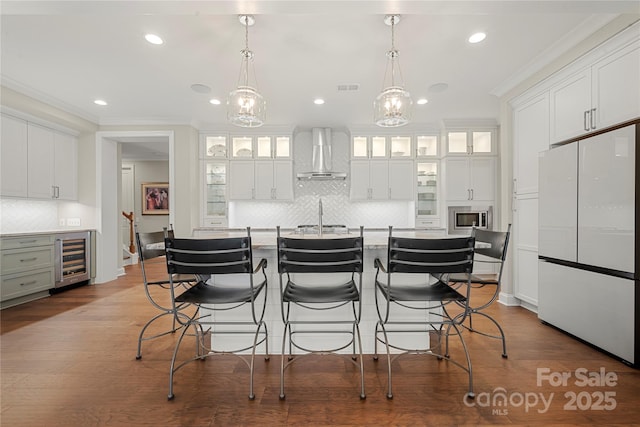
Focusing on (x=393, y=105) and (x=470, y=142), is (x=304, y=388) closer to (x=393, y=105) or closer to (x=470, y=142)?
(x=393, y=105)

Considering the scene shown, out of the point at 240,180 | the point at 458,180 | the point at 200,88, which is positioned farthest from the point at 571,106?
the point at 240,180

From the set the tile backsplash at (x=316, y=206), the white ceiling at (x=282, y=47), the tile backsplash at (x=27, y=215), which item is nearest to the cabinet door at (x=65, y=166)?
the tile backsplash at (x=27, y=215)

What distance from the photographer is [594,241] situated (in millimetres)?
2191

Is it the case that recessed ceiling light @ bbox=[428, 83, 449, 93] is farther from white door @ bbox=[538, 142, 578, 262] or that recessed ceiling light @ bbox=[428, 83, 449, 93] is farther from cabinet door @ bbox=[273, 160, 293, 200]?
cabinet door @ bbox=[273, 160, 293, 200]

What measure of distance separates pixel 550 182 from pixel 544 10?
4.76 ft

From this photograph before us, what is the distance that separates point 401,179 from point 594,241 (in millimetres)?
Result: 2998

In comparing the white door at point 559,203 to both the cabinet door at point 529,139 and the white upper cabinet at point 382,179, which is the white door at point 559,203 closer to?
the cabinet door at point 529,139

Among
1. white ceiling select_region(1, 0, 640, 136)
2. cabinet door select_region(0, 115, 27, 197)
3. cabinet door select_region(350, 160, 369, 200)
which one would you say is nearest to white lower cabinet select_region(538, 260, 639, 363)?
white ceiling select_region(1, 0, 640, 136)

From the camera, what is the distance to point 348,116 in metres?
4.57

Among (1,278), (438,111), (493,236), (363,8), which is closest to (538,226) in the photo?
(493,236)

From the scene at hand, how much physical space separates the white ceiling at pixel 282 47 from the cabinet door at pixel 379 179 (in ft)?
4.12

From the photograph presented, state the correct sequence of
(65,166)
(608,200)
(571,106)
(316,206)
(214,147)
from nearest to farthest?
(608,200)
(571,106)
(65,166)
(214,147)
(316,206)

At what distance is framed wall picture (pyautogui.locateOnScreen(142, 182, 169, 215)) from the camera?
747cm

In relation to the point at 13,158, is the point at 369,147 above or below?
above
